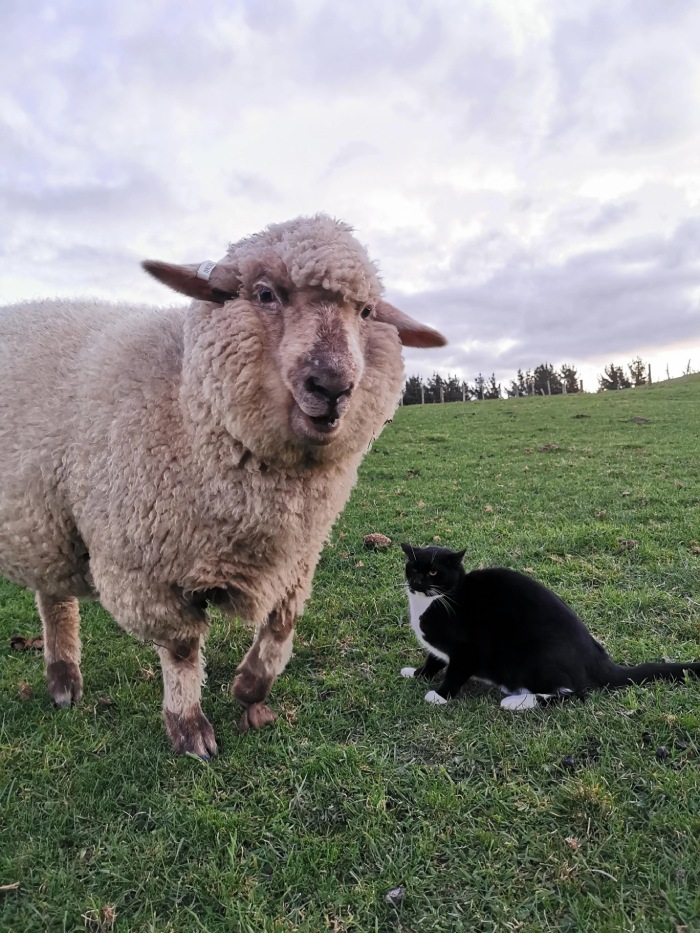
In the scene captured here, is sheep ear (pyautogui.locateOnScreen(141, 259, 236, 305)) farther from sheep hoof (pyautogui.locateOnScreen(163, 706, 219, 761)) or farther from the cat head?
sheep hoof (pyautogui.locateOnScreen(163, 706, 219, 761))

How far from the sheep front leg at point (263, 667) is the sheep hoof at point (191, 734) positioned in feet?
0.67

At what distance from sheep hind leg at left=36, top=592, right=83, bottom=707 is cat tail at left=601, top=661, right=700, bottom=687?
3055mm

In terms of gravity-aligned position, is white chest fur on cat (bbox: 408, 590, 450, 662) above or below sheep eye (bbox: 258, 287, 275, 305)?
below

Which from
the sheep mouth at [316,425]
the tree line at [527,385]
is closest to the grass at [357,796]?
the sheep mouth at [316,425]

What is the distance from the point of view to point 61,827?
2580 millimetres

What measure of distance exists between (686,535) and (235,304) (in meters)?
5.33

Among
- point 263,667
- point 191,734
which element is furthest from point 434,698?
point 191,734

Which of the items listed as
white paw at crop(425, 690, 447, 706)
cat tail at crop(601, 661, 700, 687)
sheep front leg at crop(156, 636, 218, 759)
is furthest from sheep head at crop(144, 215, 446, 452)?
cat tail at crop(601, 661, 700, 687)

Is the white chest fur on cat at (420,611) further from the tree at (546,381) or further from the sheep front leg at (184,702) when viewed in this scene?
the tree at (546,381)

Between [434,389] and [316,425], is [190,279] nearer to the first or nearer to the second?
[316,425]

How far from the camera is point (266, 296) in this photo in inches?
102

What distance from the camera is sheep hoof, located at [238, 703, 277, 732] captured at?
3.20 meters

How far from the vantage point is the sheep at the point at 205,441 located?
2.52 metres

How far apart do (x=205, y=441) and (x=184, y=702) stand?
54.2 inches
